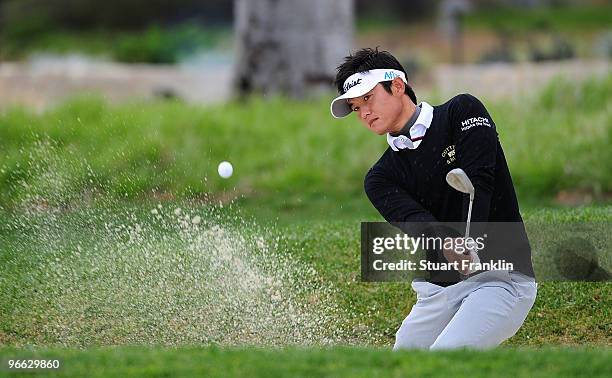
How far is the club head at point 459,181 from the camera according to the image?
5184 millimetres

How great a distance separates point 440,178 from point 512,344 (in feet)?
5.77

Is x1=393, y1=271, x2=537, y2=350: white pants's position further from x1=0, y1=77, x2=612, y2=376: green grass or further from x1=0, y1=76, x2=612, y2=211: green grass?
x1=0, y1=76, x2=612, y2=211: green grass

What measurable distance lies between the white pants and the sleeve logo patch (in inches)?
26.9

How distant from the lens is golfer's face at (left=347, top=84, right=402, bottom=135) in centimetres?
570

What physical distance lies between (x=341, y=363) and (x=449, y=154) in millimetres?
1216

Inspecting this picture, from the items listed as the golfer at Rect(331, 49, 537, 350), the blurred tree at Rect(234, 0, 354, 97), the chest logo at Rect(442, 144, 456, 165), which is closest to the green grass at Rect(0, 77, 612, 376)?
the golfer at Rect(331, 49, 537, 350)

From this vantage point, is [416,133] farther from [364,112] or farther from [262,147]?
[262,147]

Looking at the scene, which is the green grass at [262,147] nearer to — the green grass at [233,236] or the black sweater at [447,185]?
the green grass at [233,236]

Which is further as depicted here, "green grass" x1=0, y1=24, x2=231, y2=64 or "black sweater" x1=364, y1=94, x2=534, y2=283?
"green grass" x1=0, y1=24, x2=231, y2=64

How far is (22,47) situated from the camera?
2786 cm

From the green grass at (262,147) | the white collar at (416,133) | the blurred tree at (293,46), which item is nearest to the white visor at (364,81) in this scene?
the white collar at (416,133)

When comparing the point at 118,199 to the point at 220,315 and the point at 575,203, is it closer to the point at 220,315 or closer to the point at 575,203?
the point at 220,315

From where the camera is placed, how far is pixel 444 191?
18.6 feet

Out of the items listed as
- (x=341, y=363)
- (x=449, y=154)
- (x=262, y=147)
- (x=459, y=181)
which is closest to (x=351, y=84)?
(x=449, y=154)
